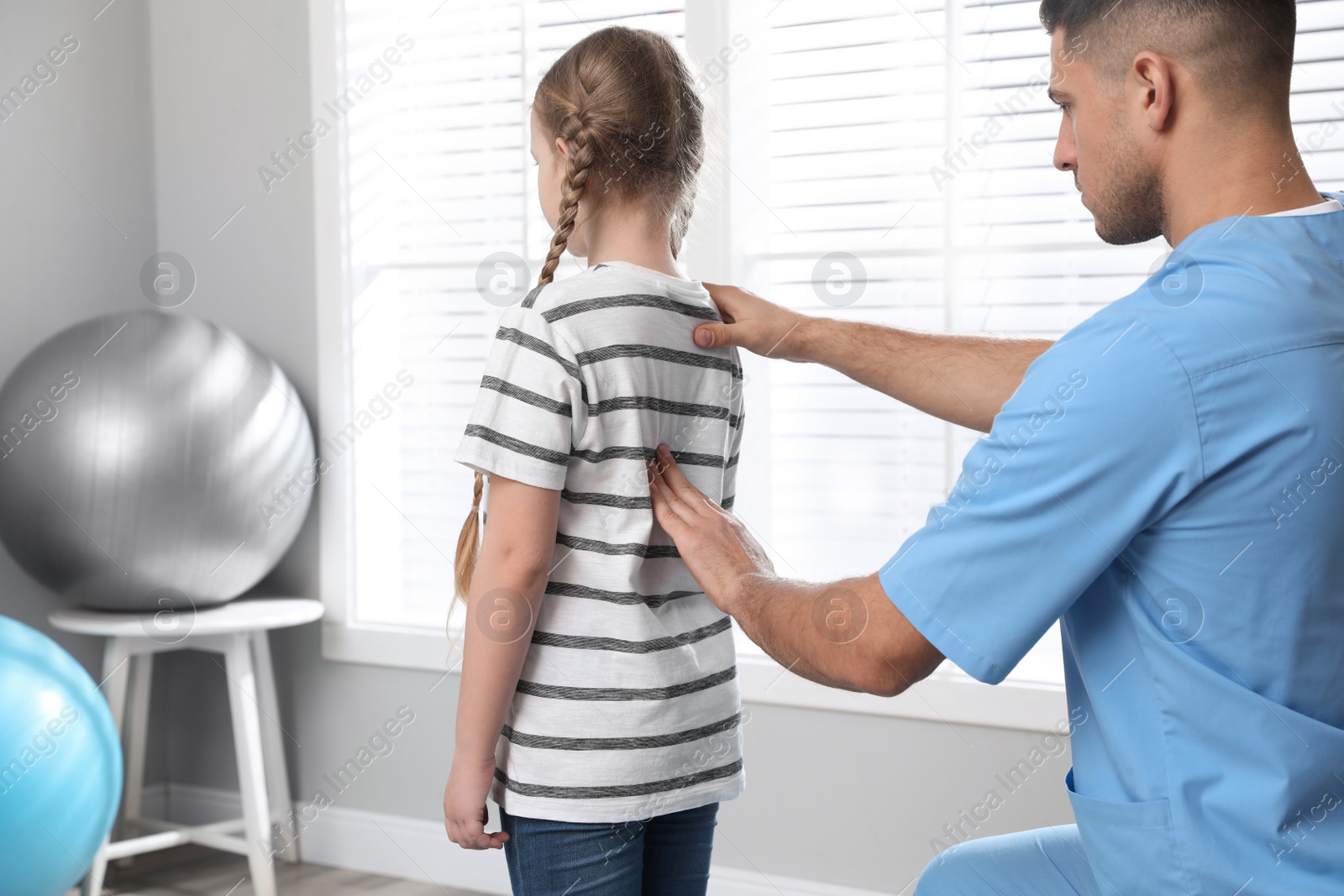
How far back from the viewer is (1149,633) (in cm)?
83

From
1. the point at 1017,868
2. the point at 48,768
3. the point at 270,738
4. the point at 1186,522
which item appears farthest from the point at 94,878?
the point at 1186,522

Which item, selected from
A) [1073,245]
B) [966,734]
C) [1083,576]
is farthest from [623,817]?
[1073,245]

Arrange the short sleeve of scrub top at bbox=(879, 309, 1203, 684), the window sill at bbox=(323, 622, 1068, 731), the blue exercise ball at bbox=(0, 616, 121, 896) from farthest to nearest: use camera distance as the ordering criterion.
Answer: the window sill at bbox=(323, 622, 1068, 731), the blue exercise ball at bbox=(0, 616, 121, 896), the short sleeve of scrub top at bbox=(879, 309, 1203, 684)

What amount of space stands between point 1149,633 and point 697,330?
49 centimetres

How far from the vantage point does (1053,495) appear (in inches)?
31.9

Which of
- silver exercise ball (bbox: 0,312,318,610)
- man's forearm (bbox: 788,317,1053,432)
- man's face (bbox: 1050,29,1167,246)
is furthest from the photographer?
silver exercise ball (bbox: 0,312,318,610)

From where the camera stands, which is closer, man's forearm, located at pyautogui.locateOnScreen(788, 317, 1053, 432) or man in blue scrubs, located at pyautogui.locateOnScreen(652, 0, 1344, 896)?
man in blue scrubs, located at pyautogui.locateOnScreen(652, 0, 1344, 896)

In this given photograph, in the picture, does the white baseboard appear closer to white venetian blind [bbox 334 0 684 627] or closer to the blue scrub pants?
white venetian blind [bbox 334 0 684 627]

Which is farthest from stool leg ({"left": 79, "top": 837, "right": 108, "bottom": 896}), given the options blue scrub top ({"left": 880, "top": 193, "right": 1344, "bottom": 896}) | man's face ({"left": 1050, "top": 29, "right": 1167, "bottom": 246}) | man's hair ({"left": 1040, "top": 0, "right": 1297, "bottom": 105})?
man's hair ({"left": 1040, "top": 0, "right": 1297, "bottom": 105})

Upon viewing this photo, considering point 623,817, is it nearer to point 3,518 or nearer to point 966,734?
point 966,734

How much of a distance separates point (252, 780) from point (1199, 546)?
1951 mm

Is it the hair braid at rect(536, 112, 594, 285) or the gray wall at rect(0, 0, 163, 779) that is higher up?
the gray wall at rect(0, 0, 163, 779)

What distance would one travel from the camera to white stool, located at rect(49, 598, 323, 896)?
2123mm

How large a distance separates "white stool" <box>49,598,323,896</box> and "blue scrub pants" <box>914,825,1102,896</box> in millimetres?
1574
